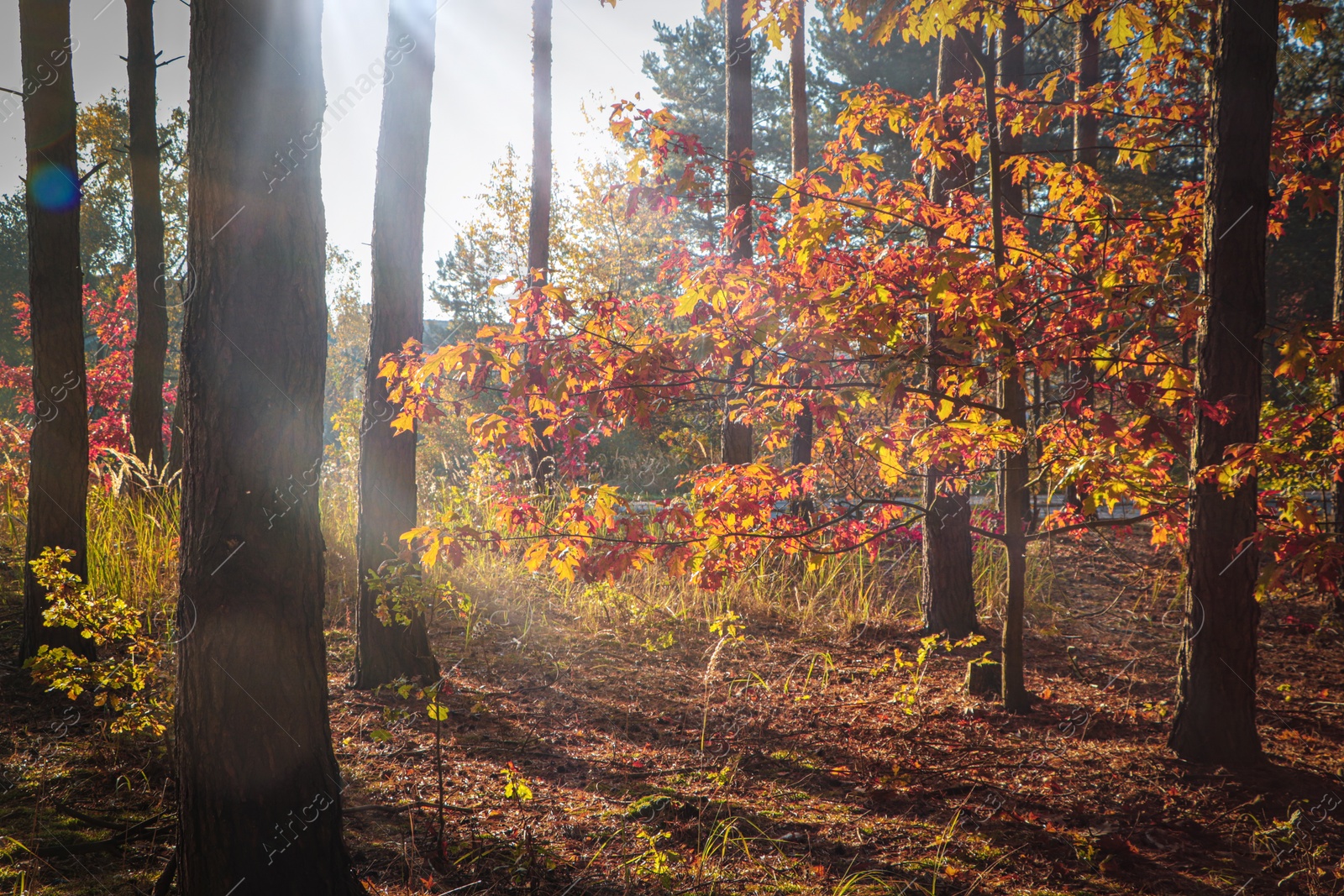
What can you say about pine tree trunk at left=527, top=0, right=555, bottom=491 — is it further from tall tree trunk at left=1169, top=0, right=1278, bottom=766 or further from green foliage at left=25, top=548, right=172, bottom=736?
tall tree trunk at left=1169, top=0, right=1278, bottom=766

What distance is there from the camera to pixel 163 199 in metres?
20.1

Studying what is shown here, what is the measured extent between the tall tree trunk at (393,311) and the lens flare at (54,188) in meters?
1.49

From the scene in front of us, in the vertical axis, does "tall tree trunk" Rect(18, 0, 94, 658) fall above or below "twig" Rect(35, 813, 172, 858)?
above

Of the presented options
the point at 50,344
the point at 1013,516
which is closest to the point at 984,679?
the point at 1013,516

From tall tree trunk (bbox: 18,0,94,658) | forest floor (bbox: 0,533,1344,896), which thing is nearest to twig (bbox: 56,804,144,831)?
forest floor (bbox: 0,533,1344,896)

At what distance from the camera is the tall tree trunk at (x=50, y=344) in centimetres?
375

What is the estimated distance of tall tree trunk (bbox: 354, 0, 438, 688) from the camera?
4035 mm

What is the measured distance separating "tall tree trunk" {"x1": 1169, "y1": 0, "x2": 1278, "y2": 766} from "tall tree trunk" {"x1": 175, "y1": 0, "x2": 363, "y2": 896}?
336 cm

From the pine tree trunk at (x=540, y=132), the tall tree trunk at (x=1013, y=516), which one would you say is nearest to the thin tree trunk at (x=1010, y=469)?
the tall tree trunk at (x=1013, y=516)

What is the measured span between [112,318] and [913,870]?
38.7 ft

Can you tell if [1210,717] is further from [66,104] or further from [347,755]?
[66,104]

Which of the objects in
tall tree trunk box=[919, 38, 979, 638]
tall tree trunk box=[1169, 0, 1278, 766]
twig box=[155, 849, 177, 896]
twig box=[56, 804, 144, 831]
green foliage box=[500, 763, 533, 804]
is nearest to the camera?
twig box=[155, 849, 177, 896]

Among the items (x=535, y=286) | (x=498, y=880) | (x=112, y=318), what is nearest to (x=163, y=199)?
(x=112, y=318)

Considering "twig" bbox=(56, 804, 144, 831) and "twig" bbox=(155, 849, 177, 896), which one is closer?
"twig" bbox=(155, 849, 177, 896)
